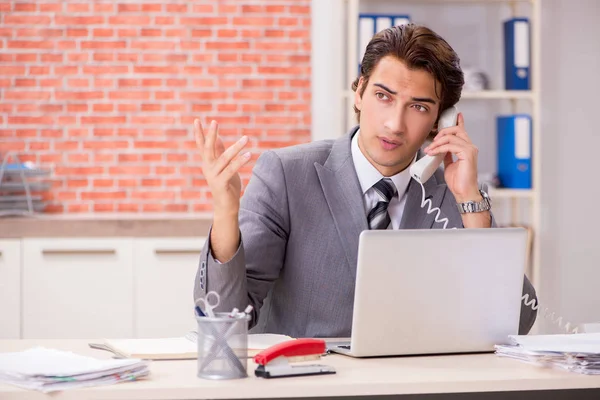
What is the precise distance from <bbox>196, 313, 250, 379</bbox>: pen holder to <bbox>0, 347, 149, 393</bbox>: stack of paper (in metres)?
0.10

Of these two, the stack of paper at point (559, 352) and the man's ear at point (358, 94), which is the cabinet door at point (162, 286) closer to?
the man's ear at point (358, 94)

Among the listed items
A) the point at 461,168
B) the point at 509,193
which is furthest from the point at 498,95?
the point at 461,168

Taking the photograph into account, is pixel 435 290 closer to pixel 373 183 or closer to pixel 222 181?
pixel 222 181

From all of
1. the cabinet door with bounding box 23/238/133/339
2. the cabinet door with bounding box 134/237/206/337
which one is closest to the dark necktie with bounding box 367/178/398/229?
the cabinet door with bounding box 134/237/206/337

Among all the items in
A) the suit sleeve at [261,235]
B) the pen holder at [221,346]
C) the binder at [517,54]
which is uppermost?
the binder at [517,54]

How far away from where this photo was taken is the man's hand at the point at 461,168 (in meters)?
1.86

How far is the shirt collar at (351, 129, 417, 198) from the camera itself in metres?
1.99

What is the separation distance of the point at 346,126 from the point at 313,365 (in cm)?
235

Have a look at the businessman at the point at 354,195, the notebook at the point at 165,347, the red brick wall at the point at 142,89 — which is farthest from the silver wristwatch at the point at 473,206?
the red brick wall at the point at 142,89

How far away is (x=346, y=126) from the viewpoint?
3578 millimetres

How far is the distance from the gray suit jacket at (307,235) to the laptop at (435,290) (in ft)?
1.38

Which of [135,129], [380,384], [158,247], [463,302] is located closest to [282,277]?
[463,302]

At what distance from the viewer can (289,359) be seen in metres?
1.33

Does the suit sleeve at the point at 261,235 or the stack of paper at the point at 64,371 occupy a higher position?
the suit sleeve at the point at 261,235
